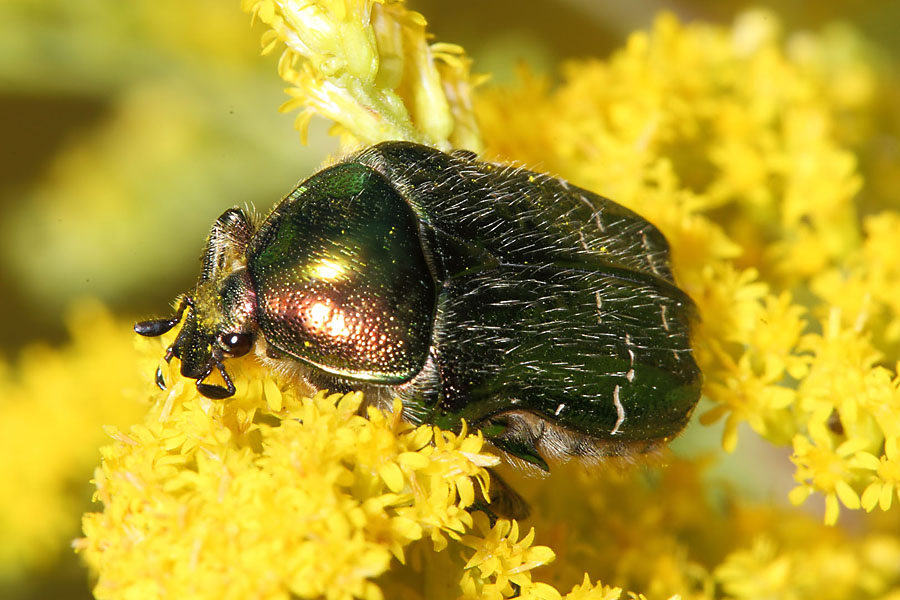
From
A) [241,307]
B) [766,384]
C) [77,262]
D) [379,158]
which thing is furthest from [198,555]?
[77,262]

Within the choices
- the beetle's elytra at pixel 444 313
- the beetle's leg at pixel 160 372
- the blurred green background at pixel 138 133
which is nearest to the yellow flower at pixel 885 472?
the beetle's elytra at pixel 444 313

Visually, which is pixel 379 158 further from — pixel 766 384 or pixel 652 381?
pixel 766 384

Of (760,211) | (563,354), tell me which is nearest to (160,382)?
(563,354)

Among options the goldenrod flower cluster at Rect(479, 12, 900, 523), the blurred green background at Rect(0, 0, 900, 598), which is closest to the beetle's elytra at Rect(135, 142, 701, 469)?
the goldenrod flower cluster at Rect(479, 12, 900, 523)

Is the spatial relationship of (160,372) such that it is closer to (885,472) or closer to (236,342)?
(236,342)

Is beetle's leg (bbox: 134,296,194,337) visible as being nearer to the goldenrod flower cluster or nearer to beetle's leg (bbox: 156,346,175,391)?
beetle's leg (bbox: 156,346,175,391)
